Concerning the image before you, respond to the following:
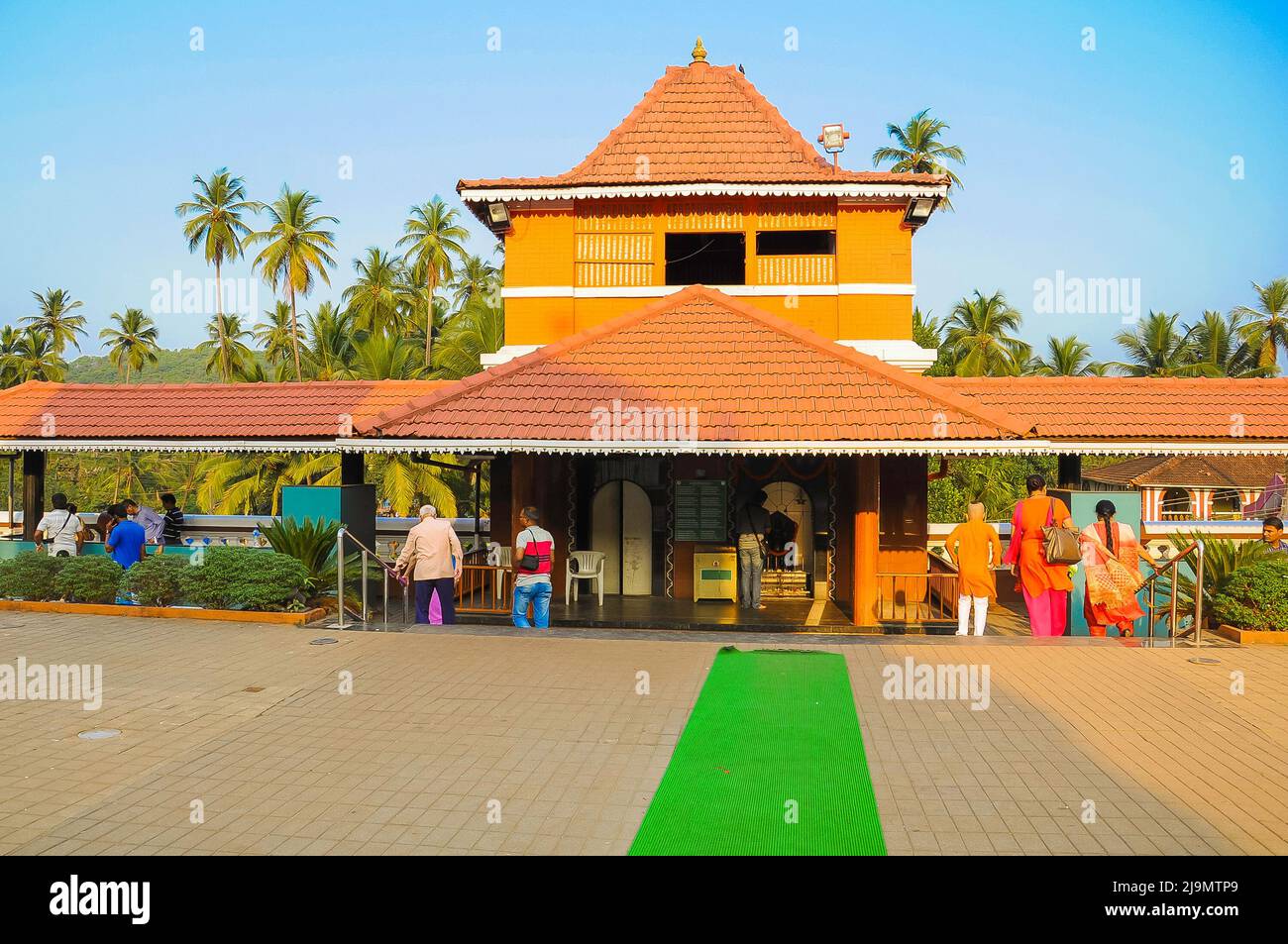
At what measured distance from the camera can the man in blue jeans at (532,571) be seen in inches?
451

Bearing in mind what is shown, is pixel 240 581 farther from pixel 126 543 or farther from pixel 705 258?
pixel 705 258

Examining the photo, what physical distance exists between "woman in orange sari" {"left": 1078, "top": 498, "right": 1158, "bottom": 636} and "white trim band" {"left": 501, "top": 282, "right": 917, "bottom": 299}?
5.89 metres

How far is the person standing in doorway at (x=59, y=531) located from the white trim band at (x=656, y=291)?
7.46m

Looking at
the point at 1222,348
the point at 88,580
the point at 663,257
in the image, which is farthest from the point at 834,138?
the point at 1222,348

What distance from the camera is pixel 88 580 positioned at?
12.2 meters

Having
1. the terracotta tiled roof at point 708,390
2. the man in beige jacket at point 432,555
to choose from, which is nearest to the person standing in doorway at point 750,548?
the terracotta tiled roof at point 708,390

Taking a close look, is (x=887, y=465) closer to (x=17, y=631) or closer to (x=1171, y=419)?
(x=1171, y=419)

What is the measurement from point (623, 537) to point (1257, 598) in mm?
8370

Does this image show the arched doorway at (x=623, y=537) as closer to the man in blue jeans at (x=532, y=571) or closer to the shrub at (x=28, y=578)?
the man in blue jeans at (x=532, y=571)

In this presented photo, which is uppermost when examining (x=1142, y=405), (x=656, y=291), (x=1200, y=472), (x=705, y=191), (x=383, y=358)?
(x=705, y=191)

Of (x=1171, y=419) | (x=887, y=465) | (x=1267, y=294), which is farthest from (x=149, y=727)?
(x=1267, y=294)

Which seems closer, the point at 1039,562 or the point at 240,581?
the point at 1039,562

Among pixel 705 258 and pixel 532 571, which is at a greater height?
pixel 705 258

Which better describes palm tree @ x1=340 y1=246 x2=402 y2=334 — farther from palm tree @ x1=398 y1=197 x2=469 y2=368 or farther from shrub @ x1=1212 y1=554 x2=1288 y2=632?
shrub @ x1=1212 y1=554 x2=1288 y2=632
